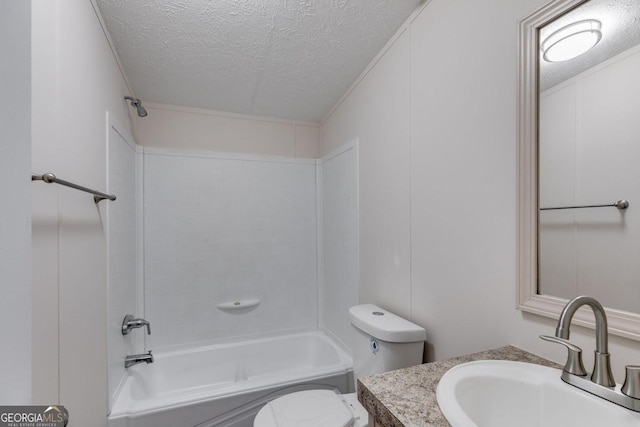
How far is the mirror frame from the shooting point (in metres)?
0.80

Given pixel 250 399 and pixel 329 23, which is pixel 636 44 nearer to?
pixel 329 23

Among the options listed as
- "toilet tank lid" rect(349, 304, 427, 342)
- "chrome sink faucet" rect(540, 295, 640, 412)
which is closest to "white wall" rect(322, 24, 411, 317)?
"toilet tank lid" rect(349, 304, 427, 342)

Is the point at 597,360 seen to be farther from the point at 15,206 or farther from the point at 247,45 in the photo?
the point at 247,45

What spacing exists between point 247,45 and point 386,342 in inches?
65.0

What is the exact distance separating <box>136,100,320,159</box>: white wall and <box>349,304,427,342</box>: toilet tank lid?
1640 millimetres

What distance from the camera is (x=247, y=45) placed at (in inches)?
58.4

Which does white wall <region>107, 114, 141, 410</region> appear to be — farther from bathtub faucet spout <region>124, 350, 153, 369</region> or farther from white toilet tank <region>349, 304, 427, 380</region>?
white toilet tank <region>349, 304, 427, 380</region>

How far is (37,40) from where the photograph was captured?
771 millimetres

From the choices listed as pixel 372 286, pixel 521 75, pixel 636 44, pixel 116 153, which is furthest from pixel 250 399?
pixel 636 44

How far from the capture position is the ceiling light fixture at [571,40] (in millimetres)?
711

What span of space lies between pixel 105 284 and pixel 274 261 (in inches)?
50.4

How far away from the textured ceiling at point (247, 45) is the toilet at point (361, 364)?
1448 mm

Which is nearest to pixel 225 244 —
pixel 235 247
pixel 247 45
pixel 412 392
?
pixel 235 247

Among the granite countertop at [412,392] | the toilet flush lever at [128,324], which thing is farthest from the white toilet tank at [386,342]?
the toilet flush lever at [128,324]
